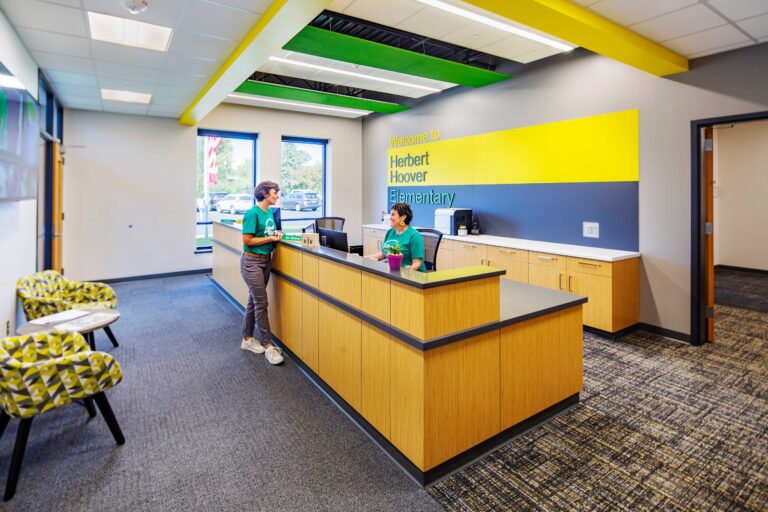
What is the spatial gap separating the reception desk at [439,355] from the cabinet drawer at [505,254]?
71.6 inches

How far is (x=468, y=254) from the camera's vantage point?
5535 millimetres

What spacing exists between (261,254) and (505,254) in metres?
2.87

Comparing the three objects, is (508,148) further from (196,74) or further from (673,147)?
(196,74)

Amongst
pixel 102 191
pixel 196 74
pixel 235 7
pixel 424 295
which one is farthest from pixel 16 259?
pixel 424 295

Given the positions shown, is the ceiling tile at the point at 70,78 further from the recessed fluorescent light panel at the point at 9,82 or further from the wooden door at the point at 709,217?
the wooden door at the point at 709,217

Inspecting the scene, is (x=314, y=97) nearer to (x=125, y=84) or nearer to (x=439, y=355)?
(x=125, y=84)

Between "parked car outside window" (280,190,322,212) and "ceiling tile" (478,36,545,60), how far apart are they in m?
5.10

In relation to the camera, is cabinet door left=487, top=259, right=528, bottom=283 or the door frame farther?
cabinet door left=487, top=259, right=528, bottom=283

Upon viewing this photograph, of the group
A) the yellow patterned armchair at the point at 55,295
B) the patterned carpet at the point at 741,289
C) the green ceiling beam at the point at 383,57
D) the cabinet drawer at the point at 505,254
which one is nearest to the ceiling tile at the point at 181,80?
the green ceiling beam at the point at 383,57

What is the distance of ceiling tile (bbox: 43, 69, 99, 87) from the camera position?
4.78 metres

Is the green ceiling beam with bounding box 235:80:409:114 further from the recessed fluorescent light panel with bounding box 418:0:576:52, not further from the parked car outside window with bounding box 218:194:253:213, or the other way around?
the recessed fluorescent light panel with bounding box 418:0:576:52

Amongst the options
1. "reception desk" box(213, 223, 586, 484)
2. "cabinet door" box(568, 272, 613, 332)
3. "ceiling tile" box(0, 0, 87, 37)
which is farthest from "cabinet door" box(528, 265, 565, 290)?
"ceiling tile" box(0, 0, 87, 37)

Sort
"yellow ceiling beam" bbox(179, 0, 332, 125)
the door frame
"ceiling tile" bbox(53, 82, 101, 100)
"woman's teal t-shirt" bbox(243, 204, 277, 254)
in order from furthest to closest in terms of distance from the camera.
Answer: "ceiling tile" bbox(53, 82, 101, 100) < the door frame < "woman's teal t-shirt" bbox(243, 204, 277, 254) < "yellow ceiling beam" bbox(179, 0, 332, 125)

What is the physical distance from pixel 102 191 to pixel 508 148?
6522 mm
